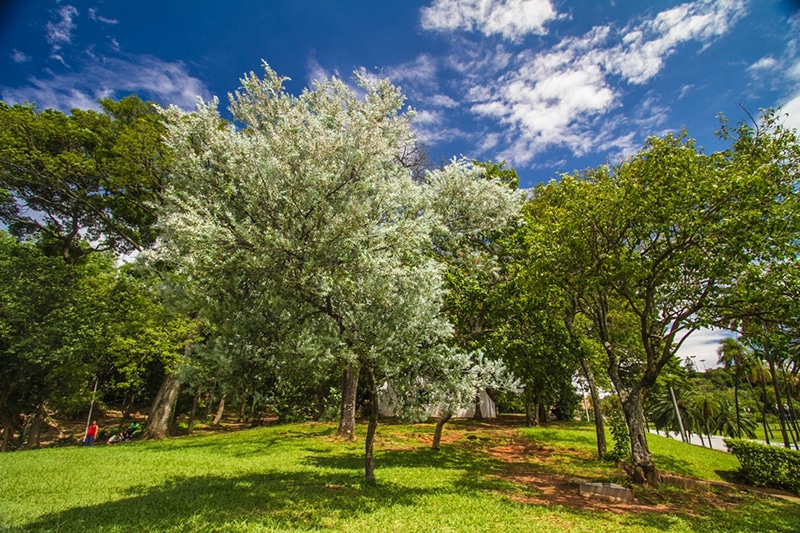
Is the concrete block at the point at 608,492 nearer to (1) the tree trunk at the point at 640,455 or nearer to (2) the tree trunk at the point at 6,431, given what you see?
(1) the tree trunk at the point at 640,455

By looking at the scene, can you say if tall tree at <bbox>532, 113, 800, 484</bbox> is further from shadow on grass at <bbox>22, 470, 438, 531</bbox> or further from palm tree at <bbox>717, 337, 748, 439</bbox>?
palm tree at <bbox>717, 337, 748, 439</bbox>

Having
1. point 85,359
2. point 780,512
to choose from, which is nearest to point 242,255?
point 780,512

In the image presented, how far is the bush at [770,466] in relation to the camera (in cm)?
1359

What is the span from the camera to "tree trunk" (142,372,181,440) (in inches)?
872

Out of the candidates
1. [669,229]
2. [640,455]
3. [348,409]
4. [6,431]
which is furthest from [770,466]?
[6,431]

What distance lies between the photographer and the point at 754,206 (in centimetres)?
947

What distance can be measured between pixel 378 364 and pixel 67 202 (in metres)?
25.4

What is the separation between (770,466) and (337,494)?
16475mm

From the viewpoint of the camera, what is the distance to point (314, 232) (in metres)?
7.16

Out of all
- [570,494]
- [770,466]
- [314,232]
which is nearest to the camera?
[314,232]

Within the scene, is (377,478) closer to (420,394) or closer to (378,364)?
(420,394)

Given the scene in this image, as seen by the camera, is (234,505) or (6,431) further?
(6,431)

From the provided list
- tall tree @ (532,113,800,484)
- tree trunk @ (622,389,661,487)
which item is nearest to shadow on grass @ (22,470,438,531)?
tree trunk @ (622,389,661,487)

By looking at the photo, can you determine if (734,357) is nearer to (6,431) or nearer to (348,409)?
(348,409)
